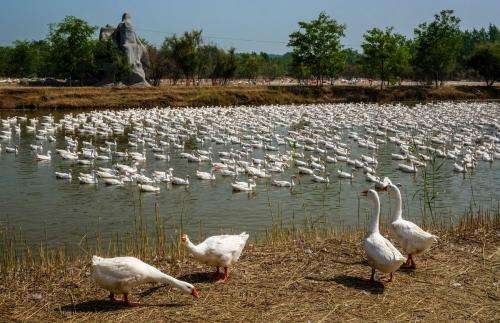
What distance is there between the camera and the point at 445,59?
262ft

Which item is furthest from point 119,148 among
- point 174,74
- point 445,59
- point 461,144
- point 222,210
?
point 445,59

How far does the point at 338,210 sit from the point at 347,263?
10.1 meters

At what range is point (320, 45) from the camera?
73.7 m

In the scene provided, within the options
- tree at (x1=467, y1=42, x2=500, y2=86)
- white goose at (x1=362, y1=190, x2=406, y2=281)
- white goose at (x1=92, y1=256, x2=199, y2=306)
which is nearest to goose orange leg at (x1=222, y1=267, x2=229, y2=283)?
white goose at (x1=92, y1=256, x2=199, y2=306)

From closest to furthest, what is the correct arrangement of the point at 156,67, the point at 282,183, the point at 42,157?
the point at 282,183 → the point at 42,157 → the point at 156,67

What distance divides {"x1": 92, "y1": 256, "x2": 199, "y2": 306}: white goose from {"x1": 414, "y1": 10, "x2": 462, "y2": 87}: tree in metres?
79.2

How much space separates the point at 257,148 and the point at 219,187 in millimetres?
10881

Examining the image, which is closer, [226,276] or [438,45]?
[226,276]

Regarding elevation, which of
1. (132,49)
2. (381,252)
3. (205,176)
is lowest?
(205,176)

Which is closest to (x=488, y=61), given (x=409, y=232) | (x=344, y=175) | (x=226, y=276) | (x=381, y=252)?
(x=344, y=175)

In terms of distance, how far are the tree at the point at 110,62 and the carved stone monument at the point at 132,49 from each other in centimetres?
170

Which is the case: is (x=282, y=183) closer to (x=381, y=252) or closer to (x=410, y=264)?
(x=410, y=264)

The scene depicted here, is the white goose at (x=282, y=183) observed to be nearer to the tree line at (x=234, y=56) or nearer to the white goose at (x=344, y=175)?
the white goose at (x=344, y=175)

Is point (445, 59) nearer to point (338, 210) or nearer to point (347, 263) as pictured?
point (338, 210)
